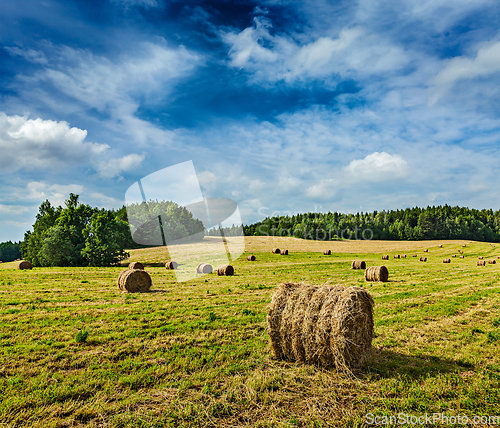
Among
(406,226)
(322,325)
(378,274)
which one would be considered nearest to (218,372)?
(322,325)

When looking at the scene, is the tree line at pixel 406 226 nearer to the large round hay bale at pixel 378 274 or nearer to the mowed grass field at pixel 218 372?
the large round hay bale at pixel 378 274

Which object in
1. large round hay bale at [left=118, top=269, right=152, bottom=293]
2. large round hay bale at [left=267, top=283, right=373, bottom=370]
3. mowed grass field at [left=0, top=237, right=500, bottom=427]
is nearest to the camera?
mowed grass field at [left=0, top=237, right=500, bottom=427]

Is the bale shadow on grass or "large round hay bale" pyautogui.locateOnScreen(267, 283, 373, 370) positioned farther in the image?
"large round hay bale" pyautogui.locateOnScreen(267, 283, 373, 370)

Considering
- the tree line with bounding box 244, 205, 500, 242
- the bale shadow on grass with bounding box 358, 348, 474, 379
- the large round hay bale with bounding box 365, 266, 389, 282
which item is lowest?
the bale shadow on grass with bounding box 358, 348, 474, 379

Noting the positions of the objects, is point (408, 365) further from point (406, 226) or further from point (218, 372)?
point (406, 226)

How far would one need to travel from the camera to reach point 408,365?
748 cm

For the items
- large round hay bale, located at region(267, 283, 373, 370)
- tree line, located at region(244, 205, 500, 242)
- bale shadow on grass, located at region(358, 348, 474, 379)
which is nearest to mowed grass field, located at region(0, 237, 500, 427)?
bale shadow on grass, located at region(358, 348, 474, 379)

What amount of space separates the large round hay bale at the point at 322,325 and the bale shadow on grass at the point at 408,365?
0.34m

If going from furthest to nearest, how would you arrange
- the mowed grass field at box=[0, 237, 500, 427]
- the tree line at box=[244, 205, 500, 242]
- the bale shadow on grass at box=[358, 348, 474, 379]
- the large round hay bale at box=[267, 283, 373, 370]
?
the tree line at box=[244, 205, 500, 242]
the large round hay bale at box=[267, 283, 373, 370]
the bale shadow on grass at box=[358, 348, 474, 379]
the mowed grass field at box=[0, 237, 500, 427]

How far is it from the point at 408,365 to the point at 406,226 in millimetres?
128643

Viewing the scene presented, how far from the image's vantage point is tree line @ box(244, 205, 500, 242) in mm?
116812

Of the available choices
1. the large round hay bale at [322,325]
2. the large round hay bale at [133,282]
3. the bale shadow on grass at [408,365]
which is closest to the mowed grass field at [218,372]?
the bale shadow on grass at [408,365]

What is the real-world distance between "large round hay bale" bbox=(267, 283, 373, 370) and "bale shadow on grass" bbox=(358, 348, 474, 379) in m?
0.34

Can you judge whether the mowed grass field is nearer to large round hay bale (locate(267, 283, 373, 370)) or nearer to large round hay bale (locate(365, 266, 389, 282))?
large round hay bale (locate(267, 283, 373, 370))
